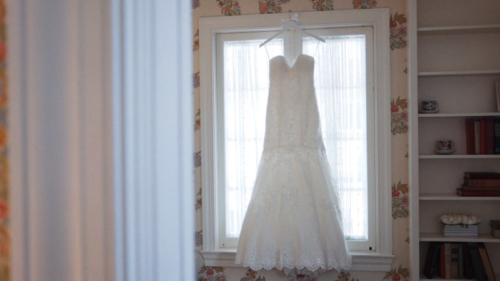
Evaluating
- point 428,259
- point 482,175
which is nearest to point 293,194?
point 428,259

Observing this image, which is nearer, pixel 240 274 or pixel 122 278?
pixel 122 278

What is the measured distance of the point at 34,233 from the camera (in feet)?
1.59

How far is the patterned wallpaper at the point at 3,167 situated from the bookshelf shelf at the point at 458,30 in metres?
2.59

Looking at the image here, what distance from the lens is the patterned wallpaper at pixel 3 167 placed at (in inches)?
19.6

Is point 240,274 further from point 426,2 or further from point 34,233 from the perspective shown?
point 34,233

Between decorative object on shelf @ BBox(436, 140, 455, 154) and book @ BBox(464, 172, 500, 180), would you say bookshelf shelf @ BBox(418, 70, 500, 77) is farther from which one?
book @ BBox(464, 172, 500, 180)

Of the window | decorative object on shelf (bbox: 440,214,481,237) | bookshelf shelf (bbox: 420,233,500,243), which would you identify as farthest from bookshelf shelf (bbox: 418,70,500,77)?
bookshelf shelf (bbox: 420,233,500,243)

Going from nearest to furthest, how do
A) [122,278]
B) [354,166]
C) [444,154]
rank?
[122,278] → [444,154] → [354,166]

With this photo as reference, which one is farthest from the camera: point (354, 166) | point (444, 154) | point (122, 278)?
point (354, 166)

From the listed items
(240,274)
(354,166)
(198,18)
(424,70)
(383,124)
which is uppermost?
(198,18)

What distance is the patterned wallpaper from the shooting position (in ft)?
1.64

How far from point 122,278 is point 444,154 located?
2.63 metres

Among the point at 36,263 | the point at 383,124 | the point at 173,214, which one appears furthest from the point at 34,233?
the point at 383,124

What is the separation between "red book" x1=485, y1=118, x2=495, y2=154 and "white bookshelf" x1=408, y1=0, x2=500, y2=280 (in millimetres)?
159
